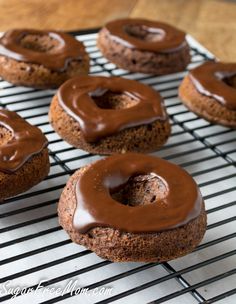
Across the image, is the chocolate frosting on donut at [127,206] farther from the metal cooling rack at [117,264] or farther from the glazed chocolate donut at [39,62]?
the glazed chocolate donut at [39,62]

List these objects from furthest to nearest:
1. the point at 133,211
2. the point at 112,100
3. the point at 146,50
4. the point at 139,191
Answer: the point at 146,50 → the point at 112,100 → the point at 139,191 → the point at 133,211

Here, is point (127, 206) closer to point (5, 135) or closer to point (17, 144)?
point (17, 144)

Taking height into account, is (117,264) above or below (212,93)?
below

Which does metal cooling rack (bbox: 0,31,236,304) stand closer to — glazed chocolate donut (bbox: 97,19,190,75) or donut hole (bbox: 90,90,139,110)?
donut hole (bbox: 90,90,139,110)

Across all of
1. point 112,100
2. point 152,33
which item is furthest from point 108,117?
point 152,33

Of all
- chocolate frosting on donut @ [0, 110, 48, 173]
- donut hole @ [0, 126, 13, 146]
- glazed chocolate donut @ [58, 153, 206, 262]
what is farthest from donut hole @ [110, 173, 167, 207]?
donut hole @ [0, 126, 13, 146]

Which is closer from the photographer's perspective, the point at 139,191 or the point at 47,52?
the point at 139,191
